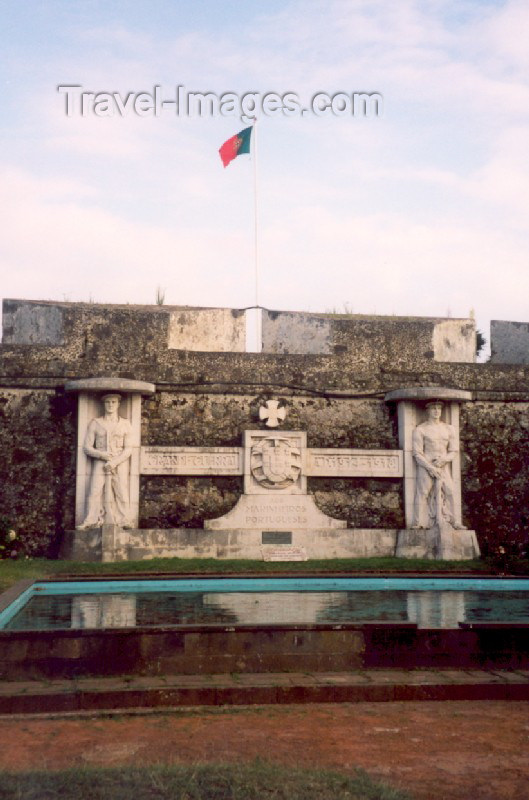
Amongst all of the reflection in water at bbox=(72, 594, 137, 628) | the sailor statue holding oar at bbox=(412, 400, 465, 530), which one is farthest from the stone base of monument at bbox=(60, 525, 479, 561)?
the reflection in water at bbox=(72, 594, 137, 628)

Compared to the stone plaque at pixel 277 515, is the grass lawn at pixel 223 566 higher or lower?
lower

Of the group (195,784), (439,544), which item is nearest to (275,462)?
(439,544)

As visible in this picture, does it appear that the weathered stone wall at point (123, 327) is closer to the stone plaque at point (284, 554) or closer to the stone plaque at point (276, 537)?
the stone plaque at point (276, 537)

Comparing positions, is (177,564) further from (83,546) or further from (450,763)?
(450,763)

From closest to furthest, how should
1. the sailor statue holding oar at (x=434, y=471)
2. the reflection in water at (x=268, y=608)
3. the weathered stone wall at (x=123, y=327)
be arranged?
the reflection in water at (x=268, y=608)
the sailor statue holding oar at (x=434, y=471)
the weathered stone wall at (x=123, y=327)

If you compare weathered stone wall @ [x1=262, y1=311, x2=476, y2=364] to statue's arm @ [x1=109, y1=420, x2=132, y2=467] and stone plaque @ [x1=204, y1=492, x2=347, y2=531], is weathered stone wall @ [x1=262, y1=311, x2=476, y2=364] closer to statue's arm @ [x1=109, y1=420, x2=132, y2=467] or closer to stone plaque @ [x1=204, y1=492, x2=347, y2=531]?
stone plaque @ [x1=204, y1=492, x2=347, y2=531]

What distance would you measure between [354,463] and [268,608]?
4.83 m

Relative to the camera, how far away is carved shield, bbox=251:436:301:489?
11.7 m

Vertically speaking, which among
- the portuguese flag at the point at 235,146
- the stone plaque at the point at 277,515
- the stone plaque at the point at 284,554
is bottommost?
the stone plaque at the point at 284,554

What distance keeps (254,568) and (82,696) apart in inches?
237

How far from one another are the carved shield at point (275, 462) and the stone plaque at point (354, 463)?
0.73 feet

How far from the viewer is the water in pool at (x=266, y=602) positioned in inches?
263

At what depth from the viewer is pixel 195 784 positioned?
3.35 m

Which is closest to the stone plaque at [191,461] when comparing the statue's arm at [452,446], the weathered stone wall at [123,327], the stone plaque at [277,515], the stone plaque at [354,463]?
the stone plaque at [277,515]
